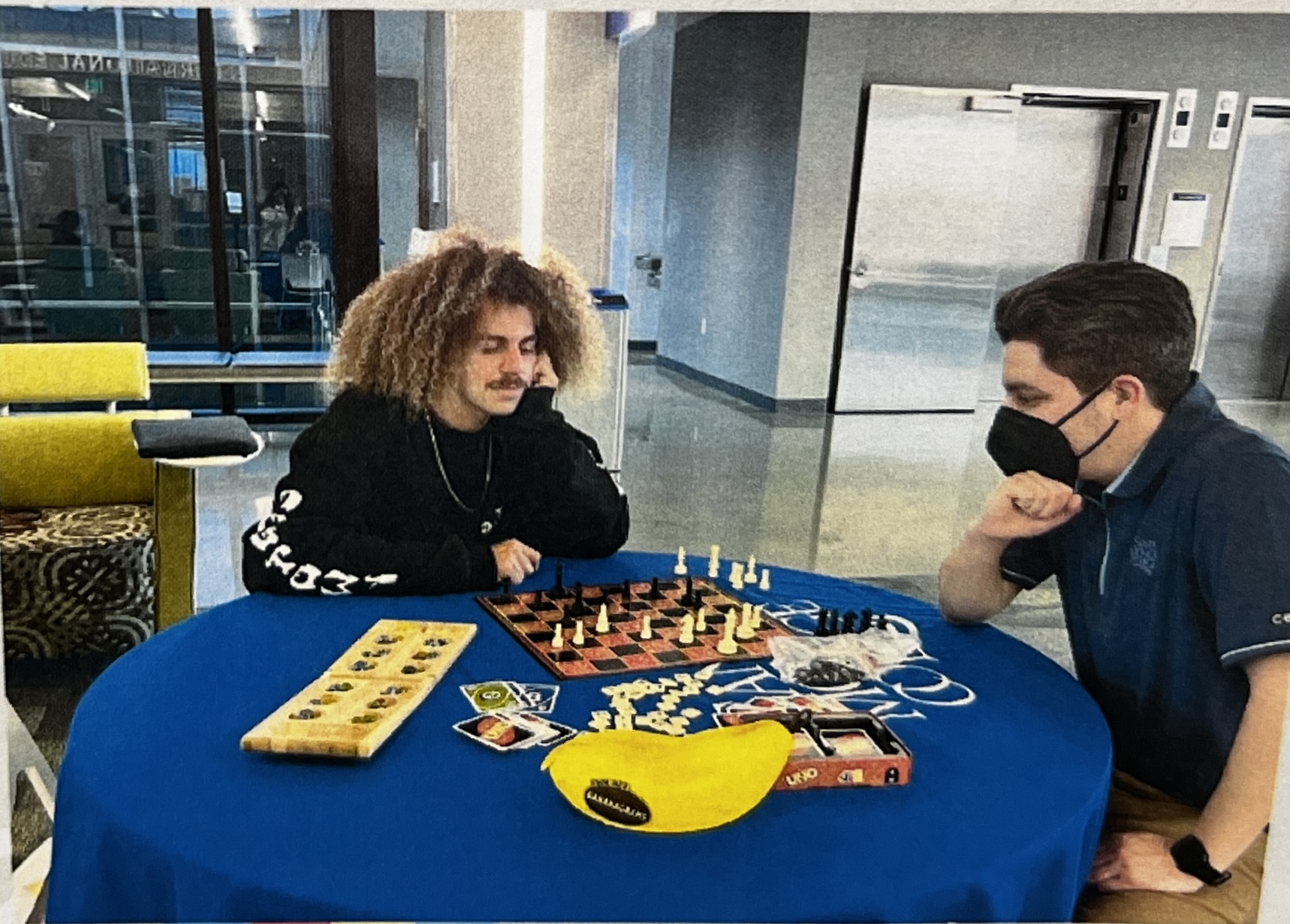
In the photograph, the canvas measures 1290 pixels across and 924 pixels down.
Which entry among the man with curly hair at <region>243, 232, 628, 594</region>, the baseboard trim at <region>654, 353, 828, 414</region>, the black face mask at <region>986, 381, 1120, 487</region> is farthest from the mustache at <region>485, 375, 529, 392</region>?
the black face mask at <region>986, 381, 1120, 487</region>

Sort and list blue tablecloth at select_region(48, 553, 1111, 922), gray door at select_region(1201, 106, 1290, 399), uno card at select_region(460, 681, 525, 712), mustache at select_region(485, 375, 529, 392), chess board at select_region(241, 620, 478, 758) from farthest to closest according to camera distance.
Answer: mustache at select_region(485, 375, 529, 392)
gray door at select_region(1201, 106, 1290, 399)
uno card at select_region(460, 681, 525, 712)
chess board at select_region(241, 620, 478, 758)
blue tablecloth at select_region(48, 553, 1111, 922)

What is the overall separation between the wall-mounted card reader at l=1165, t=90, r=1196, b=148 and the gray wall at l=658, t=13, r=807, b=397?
558mm

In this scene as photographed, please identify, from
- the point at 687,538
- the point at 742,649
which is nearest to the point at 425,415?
the point at 687,538

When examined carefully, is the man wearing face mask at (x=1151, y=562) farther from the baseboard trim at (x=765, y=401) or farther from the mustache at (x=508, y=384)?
the mustache at (x=508, y=384)

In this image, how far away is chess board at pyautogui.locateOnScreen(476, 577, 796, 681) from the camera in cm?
141

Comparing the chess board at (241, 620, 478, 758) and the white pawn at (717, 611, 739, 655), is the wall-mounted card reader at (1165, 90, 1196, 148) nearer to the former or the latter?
the white pawn at (717, 611, 739, 655)

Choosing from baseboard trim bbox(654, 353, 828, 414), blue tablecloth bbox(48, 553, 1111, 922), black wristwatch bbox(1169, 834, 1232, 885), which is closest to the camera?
blue tablecloth bbox(48, 553, 1111, 922)

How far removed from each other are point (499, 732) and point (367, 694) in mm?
175

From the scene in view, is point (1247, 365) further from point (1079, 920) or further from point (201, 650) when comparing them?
point (201, 650)

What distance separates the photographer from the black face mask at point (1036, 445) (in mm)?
1473

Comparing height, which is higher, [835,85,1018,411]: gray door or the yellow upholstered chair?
[835,85,1018,411]: gray door

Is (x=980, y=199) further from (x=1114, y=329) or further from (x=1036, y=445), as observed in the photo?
(x=1036, y=445)

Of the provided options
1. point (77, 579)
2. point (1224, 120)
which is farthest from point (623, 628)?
point (1224, 120)

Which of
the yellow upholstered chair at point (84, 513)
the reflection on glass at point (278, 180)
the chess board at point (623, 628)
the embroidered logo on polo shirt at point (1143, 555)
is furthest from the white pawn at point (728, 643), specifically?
the yellow upholstered chair at point (84, 513)
